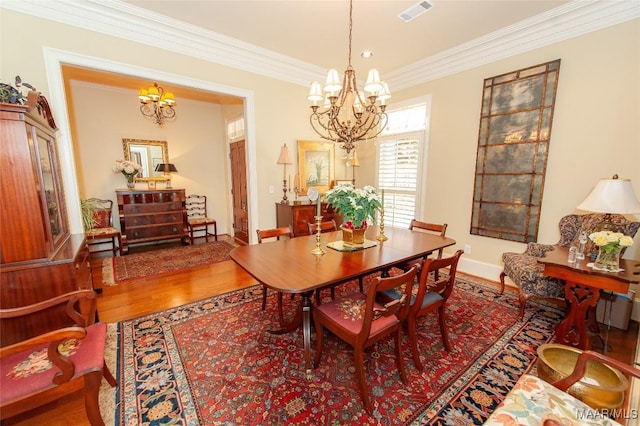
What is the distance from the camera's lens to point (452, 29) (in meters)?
2.99

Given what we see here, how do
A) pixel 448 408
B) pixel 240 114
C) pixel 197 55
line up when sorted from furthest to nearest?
pixel 240 114 → pixel 197 55 → pixel 448 408

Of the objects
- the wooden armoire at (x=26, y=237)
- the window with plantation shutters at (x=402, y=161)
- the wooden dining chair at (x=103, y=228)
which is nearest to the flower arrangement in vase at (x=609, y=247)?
the window with plantation shutters at (x=402, y=161)

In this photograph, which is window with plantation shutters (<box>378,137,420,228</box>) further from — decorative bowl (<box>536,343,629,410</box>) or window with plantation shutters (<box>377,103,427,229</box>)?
decorative bowl (<box>536,343,629,410</box>)

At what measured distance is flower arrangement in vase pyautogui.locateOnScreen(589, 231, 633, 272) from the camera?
1885 millimetres

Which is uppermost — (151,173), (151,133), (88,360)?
(151,133)

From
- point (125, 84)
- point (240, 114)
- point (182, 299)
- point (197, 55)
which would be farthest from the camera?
point (240, 114)

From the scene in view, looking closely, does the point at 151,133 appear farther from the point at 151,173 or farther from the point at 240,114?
the point at 240,114

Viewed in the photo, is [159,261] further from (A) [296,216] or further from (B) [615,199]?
(B) [615,199]

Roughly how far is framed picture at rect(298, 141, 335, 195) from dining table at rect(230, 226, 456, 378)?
1877mm

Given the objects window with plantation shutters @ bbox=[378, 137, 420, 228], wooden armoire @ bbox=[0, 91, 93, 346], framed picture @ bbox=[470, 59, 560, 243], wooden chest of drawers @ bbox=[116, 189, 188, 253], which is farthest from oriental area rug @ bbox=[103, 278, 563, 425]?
wooden chest of drawers @ bbox=[116, 189, 188, 253]

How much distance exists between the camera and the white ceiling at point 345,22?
99.6 inches

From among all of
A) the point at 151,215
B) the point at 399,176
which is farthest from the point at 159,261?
the point at 399,176

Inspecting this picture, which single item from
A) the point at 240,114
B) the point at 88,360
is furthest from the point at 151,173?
the point at 88,360

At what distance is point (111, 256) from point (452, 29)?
20.4ft
